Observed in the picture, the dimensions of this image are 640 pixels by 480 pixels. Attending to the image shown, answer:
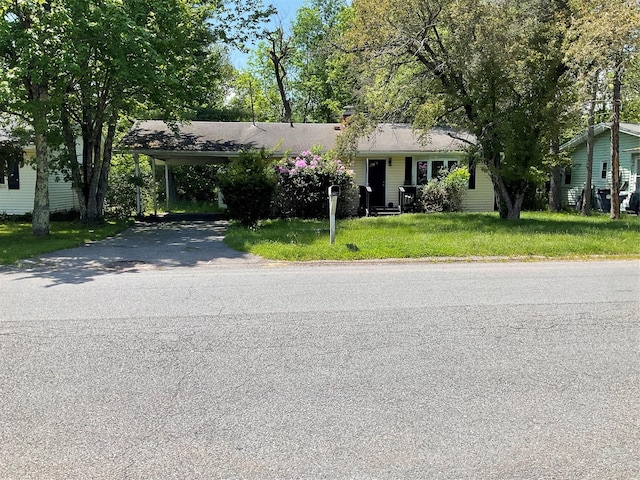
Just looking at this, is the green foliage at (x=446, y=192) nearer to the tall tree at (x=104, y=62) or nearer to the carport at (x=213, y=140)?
the carport at (x=213, y=140)

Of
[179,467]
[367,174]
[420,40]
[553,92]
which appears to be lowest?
[179,467]

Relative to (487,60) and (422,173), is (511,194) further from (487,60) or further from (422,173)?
(422,173)

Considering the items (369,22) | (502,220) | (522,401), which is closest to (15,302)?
(522,401)

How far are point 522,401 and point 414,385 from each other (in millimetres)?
804

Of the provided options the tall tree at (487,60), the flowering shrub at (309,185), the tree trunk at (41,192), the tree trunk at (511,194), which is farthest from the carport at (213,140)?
the tree trunk at (511,194)

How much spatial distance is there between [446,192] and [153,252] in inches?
526

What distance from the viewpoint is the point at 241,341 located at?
5078mm

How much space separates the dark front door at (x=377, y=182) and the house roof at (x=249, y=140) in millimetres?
1043

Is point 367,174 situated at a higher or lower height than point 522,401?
higher

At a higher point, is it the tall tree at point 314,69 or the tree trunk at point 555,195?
the tall tree at point 314,69

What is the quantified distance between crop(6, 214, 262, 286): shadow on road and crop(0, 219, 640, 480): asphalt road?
147 cm

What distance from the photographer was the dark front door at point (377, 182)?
884 inches

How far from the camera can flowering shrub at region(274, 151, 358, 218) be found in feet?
59.7

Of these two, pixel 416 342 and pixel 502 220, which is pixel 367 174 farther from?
pixel 416 342
